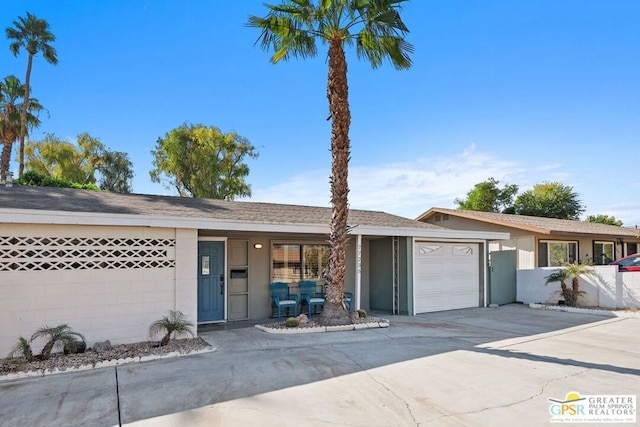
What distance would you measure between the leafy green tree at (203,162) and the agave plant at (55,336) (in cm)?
2338

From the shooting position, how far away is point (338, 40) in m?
9.72

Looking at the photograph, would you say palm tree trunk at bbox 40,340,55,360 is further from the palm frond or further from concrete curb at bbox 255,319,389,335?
concrete curb at bbox 255,319,389,335

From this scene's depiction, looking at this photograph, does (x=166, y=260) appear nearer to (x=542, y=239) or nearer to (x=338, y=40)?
(x=338, y=40)

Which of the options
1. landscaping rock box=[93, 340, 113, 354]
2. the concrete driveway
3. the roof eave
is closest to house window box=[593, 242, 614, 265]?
the roof eave

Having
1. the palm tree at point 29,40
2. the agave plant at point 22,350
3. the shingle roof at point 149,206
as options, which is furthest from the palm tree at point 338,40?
the palm tree at point 29,40

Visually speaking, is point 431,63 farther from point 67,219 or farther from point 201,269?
point 67,219

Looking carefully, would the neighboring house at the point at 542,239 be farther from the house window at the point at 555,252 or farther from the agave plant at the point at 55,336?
the agave plant at the point at 55,336

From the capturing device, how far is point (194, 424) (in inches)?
160

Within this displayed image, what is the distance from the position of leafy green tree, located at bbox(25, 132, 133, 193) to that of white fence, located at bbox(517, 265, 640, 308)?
29.2 m

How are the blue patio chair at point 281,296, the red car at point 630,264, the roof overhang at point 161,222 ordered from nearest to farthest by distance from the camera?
1. the roof overhang at point 161,222
2. the blue patio chair at point 281,296
3. the red car at point 630,264

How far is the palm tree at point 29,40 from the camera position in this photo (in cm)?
2283

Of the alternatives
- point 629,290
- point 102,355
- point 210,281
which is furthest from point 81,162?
point 629,290

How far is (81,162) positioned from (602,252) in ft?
112

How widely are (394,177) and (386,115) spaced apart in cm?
322
